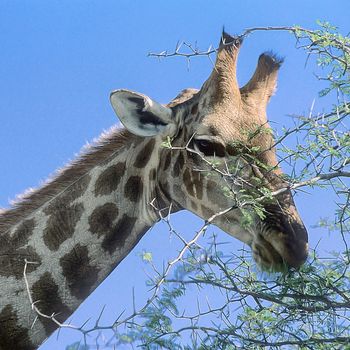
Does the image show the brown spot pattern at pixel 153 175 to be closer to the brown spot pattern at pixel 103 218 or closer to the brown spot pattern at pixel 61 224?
the brown spot pattern at pixel 103 218

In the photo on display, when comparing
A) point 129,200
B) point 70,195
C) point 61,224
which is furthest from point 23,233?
point 129,200

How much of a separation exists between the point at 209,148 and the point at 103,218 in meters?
1.01

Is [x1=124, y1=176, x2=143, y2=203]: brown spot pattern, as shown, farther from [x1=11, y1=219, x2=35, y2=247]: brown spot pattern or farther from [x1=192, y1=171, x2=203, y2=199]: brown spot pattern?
[x1=11, y1=219, x2=35, y2=247]: brown spot pattern

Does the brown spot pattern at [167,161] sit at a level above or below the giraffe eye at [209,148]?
below

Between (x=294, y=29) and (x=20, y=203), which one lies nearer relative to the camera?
(x=294, y=29)

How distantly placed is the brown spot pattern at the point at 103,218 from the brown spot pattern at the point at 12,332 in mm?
888

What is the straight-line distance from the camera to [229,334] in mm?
4887

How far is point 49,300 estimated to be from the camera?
589cm

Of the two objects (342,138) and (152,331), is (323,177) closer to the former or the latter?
(342,138)

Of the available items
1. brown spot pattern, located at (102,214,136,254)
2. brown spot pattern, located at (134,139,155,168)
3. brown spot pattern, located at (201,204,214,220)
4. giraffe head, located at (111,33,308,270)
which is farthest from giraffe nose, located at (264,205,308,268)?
→ brown spot pattern, located at (134,139,155,168)

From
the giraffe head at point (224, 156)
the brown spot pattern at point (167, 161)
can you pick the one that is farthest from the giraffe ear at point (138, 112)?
the brown spot pattern at point (167, 161)

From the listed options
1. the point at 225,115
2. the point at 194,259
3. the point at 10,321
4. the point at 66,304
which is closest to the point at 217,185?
the point at 225,115

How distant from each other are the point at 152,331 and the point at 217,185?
56.1 inches

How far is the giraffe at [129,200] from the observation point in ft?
18.8
